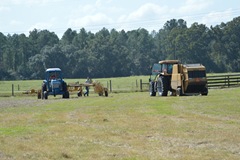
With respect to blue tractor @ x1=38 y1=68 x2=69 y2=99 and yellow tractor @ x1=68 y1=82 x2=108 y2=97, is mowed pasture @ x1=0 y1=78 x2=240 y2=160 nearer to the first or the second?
blue tractor @ x1=38 y1=68 x2=69 y2=99

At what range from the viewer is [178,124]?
783 inches

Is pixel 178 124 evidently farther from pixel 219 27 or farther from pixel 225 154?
pixel 219 27

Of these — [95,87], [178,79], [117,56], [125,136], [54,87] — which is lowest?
[125,136]

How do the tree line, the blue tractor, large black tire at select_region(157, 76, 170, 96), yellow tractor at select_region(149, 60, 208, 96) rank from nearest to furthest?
1. yellow tractor at select_region(149, 60, 208, 96)
2. large black tire at select_region(157, 76, 170, 96)
3. the blue tractor
4. the tree line

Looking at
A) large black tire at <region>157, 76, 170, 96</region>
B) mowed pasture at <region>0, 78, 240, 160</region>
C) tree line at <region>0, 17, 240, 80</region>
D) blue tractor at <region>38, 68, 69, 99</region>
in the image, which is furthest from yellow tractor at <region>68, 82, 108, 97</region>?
tree line at <region>0, 17, 240, 80</region>

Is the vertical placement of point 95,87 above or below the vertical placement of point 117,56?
below

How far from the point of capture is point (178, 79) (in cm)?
4084

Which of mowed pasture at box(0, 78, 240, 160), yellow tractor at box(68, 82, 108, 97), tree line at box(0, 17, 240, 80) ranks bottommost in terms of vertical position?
mowed pasture at box(0, 78, 240, 160)

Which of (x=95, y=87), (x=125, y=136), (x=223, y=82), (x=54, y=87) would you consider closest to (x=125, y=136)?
(x=125, y=136)

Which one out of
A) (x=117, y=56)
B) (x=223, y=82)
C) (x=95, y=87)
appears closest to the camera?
(x=95, y=87)

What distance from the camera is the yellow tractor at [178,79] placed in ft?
131

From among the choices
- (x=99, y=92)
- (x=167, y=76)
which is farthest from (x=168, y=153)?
(x=99, y=92)

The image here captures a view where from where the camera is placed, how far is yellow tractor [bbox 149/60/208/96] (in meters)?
40.0

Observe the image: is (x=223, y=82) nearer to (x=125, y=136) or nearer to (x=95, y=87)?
(x=95, y=87)
